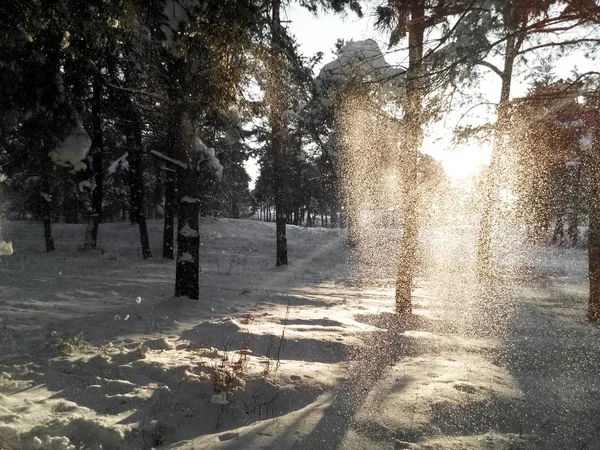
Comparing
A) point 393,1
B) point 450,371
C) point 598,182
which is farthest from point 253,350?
point 598,182

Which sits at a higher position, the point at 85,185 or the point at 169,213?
the point at 85,185

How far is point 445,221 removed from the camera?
39250mm

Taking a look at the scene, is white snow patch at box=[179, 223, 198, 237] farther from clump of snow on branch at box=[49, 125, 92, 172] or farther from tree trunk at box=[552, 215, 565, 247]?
tree trunk at box=[552, 215, 565, 247]

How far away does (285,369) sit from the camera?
4.39 m

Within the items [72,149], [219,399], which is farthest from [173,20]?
[219,399]

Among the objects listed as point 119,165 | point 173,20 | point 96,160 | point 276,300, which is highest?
point 119,165

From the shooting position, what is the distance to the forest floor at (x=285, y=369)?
3.07m

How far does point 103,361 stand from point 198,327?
193 centimetres

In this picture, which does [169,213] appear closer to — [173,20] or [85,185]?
[85,185]

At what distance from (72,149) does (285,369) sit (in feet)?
14.1

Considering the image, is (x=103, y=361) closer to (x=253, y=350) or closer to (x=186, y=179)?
(x=253, y=350)

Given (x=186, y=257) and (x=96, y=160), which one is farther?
(x=96, y=160)

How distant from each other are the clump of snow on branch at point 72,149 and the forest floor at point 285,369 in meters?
2.48

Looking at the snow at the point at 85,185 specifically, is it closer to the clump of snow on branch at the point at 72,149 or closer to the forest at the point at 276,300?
the forest at the point at 276,300
